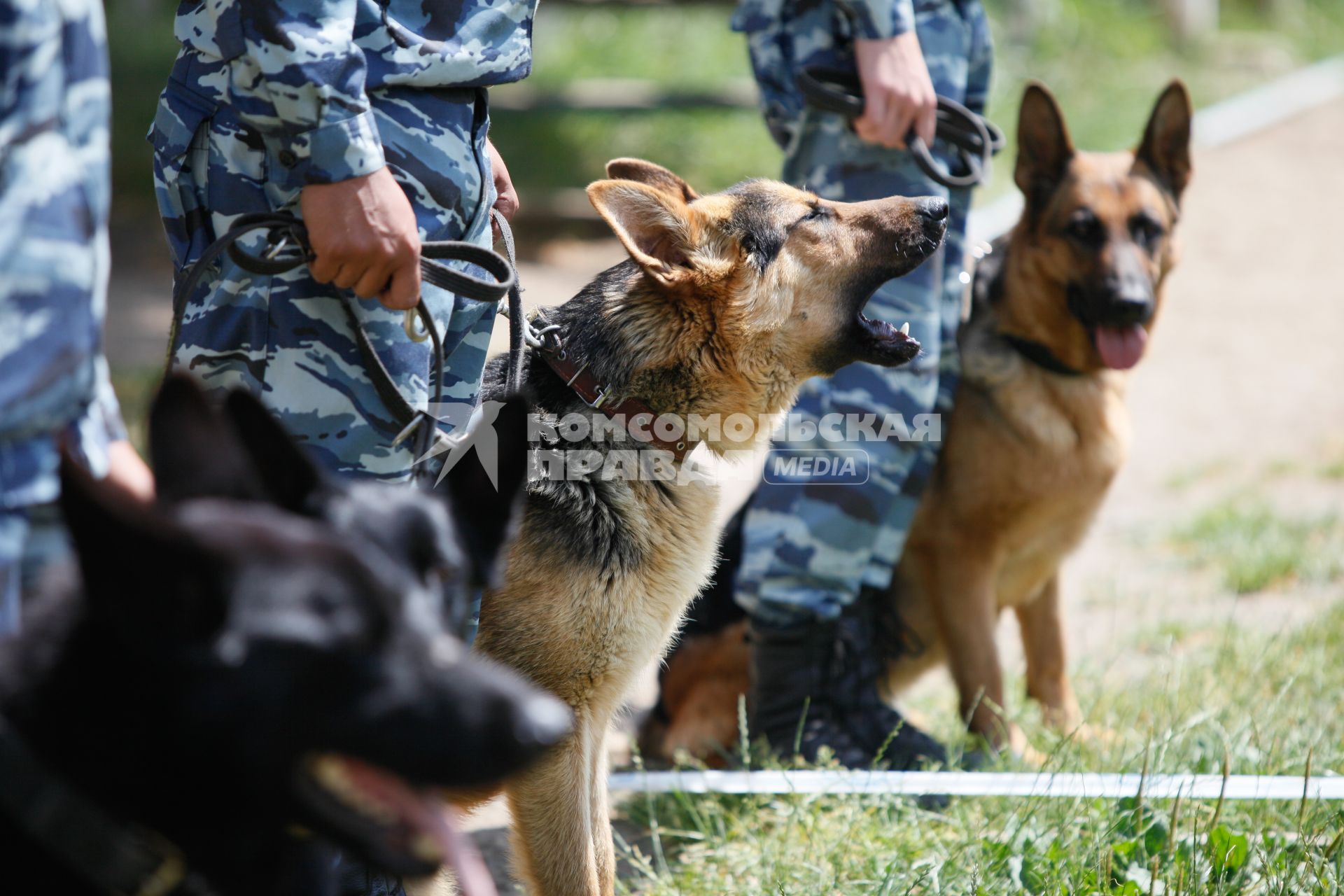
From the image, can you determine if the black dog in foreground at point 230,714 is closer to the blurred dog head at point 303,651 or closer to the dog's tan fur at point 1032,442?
the blurred dog head at point 303,651

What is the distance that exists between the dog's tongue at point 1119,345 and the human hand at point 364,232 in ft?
8.38

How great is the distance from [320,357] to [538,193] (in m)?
7.49

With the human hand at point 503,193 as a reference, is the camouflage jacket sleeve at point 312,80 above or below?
above

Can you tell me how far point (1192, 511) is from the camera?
18.4 ft

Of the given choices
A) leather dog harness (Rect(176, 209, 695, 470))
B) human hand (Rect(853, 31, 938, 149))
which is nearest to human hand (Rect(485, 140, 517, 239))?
leather dog harness (Rect(176, 209, 695, 470))

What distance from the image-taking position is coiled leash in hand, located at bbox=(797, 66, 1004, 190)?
320 centimetres

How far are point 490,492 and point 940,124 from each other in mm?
2284

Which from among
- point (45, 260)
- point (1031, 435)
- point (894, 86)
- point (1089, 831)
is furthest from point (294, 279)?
point (1031, 435)

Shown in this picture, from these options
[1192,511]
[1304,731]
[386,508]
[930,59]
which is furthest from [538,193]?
[386,508]

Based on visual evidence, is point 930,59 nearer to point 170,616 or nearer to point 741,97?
point 170,616

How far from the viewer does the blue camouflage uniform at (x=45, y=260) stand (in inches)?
51.0

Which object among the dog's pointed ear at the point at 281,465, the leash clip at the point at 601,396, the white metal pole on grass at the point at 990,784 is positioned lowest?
the white metal pole on grass at the point at 990,784

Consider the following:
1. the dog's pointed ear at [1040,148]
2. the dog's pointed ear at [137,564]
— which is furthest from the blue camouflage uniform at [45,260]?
the dog's pointed ear at [1040,148]

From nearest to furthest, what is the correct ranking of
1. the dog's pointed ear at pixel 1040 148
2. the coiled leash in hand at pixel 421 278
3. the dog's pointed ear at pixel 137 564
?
the dog's pointed ear at pixel 137 564 → the coiled leash in hand at pixel 421 278 → the dog's pointed ear at pixel 1040 148
